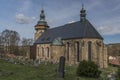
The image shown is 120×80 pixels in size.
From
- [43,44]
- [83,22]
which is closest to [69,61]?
[83,22]

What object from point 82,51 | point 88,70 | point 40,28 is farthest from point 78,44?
point 40,28

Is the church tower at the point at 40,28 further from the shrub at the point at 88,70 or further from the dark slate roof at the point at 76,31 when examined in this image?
the shrub at the point at 88,70

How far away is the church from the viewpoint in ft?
156

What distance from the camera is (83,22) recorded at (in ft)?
166

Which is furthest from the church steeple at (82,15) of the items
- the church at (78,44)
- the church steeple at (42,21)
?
the church steeple at (42,21)

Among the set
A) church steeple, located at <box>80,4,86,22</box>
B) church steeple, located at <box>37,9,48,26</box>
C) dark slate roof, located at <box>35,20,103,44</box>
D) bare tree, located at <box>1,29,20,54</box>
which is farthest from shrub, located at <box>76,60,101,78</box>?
bare tree, located at <box>1,29,20,54</box>

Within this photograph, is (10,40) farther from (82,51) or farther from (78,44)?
(82,51)

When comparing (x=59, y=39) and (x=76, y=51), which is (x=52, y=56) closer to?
(x=59, y=39)

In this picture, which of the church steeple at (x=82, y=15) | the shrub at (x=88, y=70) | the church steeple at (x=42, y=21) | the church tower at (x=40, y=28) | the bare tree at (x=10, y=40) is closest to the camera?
the shrub at (x=88, y=70)

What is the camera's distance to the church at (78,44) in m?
47.5

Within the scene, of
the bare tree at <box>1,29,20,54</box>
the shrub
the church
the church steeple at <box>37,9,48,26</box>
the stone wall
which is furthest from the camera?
the bare tree at <box>1,29,20,54</box>

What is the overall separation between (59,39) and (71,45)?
4.70m

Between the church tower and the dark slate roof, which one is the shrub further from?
the church tower

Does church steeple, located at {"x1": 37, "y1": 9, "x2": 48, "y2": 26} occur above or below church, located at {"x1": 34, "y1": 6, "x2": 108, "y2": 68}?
above
